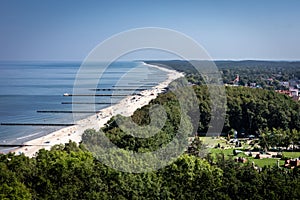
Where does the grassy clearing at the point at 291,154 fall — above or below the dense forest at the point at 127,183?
below

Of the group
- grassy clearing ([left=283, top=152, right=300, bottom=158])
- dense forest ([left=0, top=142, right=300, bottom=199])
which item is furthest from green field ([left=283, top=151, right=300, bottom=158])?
dense forest ([left=0, top=142, right=300, bottom=199])

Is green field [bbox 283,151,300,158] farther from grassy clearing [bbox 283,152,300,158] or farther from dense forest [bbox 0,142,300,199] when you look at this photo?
dense forest [bbox 0,142,300,199]

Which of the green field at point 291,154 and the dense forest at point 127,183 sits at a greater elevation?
the dense forest at point 127,183

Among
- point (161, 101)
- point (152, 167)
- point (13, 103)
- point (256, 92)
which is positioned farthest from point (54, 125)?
point (152, 167)

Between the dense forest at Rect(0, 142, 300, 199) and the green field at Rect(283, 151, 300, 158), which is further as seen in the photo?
the green field at Rect(283, 151, 300, 158)

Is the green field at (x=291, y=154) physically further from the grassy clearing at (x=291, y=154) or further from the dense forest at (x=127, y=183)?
the dense forest at (x=127, y=183)

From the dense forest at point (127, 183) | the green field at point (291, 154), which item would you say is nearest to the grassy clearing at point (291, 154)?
the green field at point (291, 154)

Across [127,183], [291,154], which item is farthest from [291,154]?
[127,183]

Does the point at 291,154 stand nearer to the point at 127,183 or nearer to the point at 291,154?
the point at 291,154

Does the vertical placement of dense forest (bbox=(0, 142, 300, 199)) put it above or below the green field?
above

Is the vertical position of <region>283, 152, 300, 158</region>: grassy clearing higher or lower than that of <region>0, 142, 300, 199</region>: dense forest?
lower

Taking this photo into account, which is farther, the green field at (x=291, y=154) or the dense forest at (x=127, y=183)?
the green field at (x=291, y=154)
